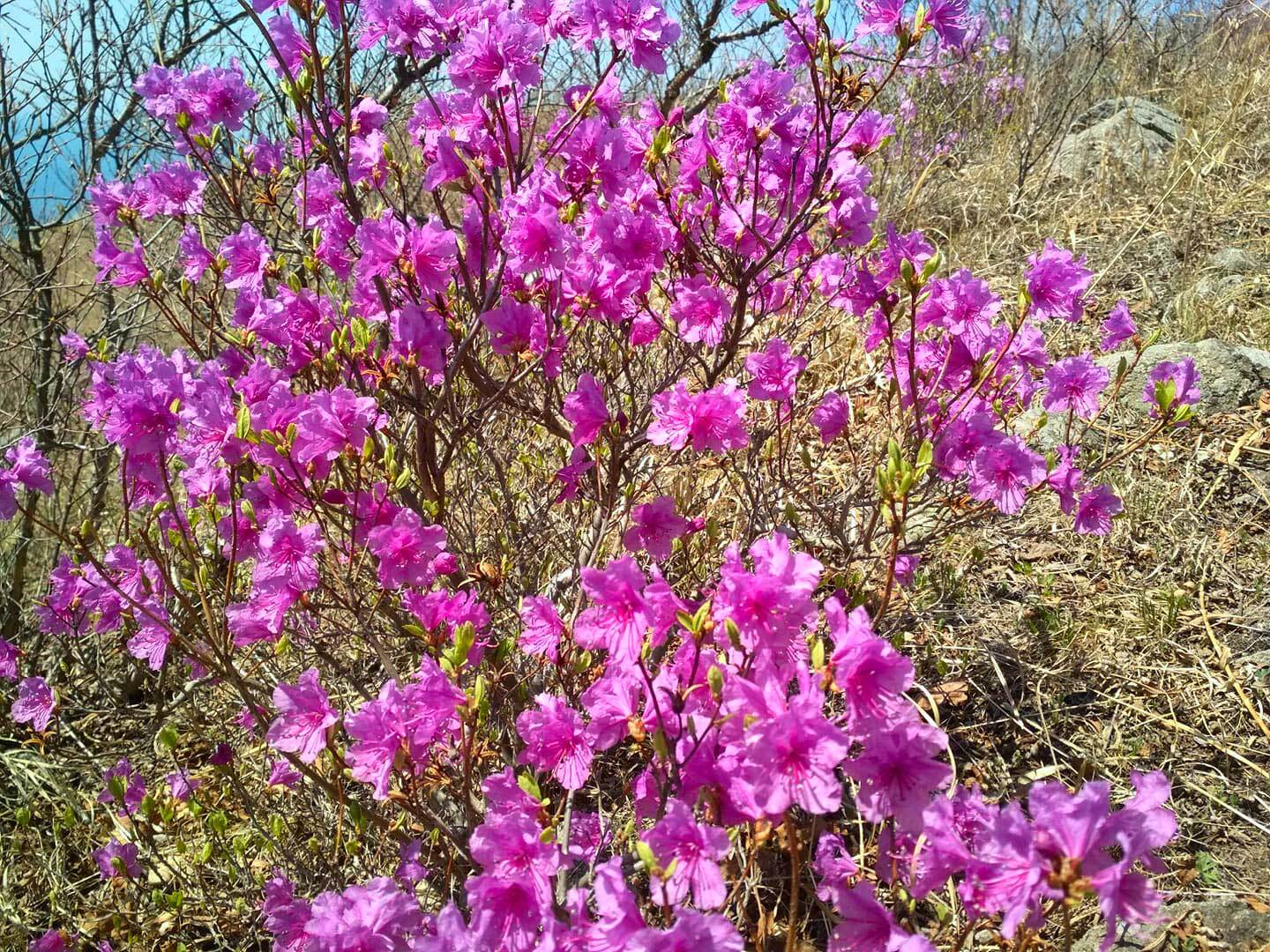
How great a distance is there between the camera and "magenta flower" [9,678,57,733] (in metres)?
2.71

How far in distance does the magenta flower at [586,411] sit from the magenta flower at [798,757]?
3.58 ft

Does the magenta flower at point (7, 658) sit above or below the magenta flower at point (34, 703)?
above

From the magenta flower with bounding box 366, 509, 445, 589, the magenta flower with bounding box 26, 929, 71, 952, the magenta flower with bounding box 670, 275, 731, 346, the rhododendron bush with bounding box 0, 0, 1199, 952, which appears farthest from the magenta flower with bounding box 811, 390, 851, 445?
the magenta flower with bounding box 26, 929, 71, 952

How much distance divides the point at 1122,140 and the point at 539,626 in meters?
5.99

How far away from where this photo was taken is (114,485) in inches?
179

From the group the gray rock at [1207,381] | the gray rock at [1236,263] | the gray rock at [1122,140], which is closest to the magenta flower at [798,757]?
the gray rock at [1207,381]

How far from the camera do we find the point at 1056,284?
213cm

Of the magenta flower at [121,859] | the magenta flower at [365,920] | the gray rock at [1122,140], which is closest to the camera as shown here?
the magenta flower at [365,920]

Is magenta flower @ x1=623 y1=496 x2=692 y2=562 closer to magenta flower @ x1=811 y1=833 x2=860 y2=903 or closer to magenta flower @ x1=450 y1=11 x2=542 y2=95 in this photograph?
magenta flower @ x1=811 y1=833 x2=860 y2=903

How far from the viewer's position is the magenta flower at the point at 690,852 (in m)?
1.36

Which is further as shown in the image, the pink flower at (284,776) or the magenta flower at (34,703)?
the magenta flower at (34,703)

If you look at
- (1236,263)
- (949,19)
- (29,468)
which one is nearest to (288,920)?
(29,468)

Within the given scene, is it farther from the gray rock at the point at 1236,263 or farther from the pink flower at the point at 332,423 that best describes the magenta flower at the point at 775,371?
the gray rock at the point at 1236,263

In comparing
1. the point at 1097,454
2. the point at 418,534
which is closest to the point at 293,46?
the point at 418,534
